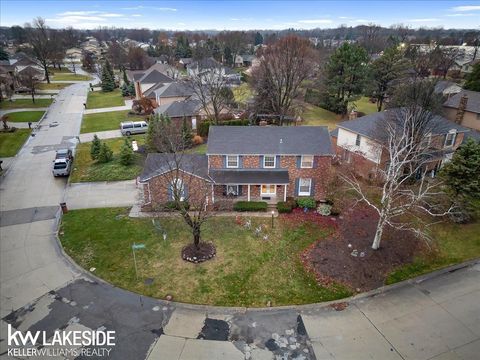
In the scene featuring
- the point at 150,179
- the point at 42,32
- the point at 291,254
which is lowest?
the point at 291,254

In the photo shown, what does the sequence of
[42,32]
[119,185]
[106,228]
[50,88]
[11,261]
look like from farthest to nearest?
[42,32] < [50,88] < [119,185] < [106,228] < [11,261]

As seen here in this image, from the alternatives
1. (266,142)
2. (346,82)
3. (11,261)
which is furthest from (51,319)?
(346,82)

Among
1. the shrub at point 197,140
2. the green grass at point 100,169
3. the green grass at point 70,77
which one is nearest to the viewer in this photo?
the green grass at point 100,169

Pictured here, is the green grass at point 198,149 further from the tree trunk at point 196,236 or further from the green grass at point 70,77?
the green grass at point 70,77

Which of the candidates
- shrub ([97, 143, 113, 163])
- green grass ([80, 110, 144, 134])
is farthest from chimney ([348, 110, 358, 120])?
shrub ([97, 143, 113, 163])

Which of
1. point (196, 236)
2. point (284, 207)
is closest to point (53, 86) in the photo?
point (284, 207)

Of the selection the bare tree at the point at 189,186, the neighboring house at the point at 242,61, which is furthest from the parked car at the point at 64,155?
the neighboring house at the point at 242,61

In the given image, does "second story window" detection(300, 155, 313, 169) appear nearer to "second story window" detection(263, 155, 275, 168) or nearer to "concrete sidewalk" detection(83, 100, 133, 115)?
"second story window" detection(263, 155, 275, 168)

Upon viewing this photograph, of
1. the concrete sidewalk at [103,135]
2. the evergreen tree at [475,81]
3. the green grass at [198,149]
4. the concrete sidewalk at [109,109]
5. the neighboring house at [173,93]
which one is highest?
the evergreen tree at [475,81]

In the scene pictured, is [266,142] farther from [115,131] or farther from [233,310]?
[115,131]
